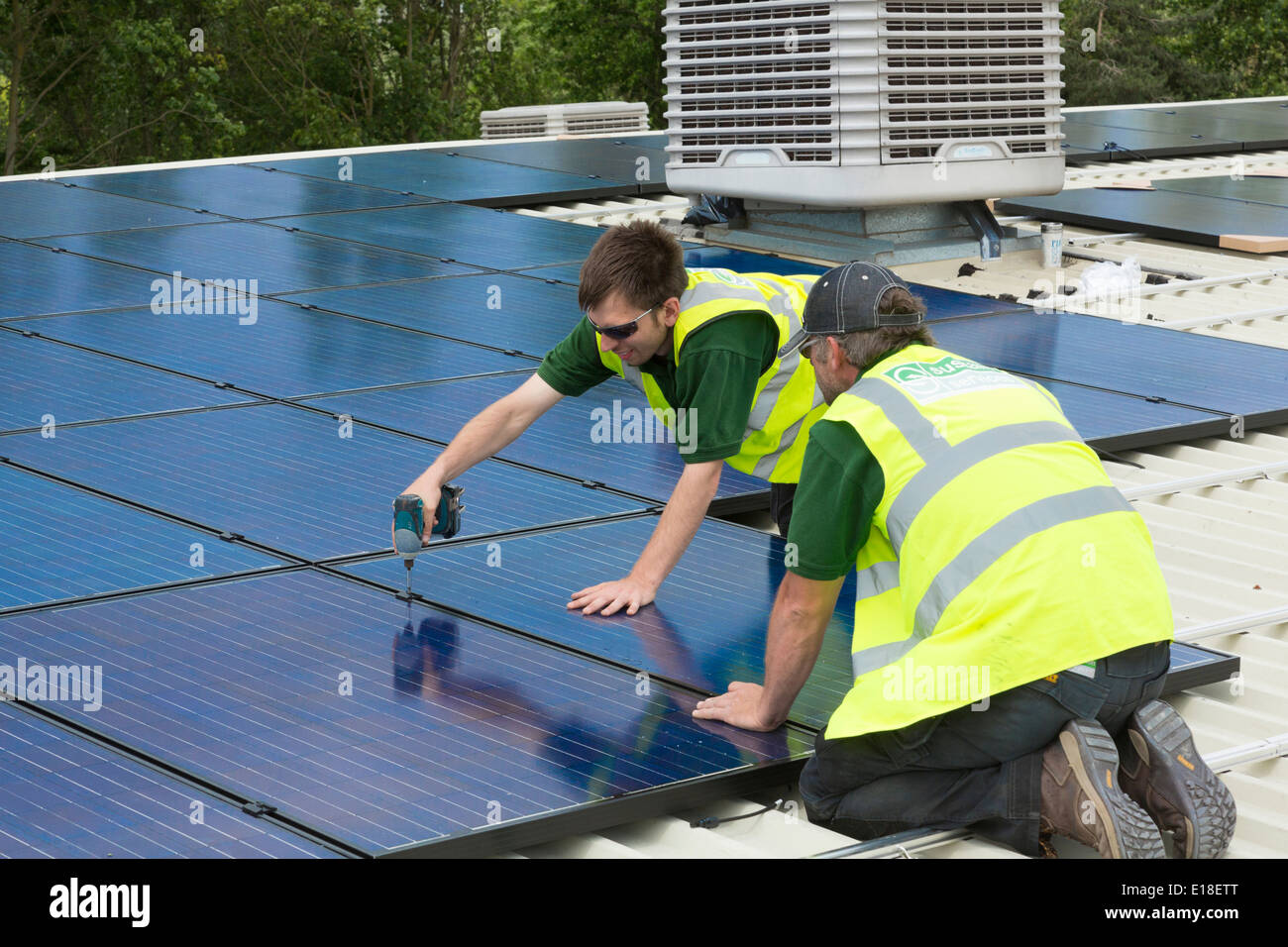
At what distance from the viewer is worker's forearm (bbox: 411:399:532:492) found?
586 centimetres

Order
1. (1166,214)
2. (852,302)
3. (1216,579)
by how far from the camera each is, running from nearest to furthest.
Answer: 1. (852,302)
2. (1216,579)
3. (1166,214)

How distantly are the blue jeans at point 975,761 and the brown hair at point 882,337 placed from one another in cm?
98

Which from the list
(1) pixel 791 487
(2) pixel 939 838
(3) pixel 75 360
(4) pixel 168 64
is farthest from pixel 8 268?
(4) pixel 168 64

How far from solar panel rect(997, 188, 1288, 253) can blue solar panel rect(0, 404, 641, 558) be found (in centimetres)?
785

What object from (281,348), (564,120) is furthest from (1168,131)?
(281,348)

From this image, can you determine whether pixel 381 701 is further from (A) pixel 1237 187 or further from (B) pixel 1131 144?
(B) pixel 1131 144

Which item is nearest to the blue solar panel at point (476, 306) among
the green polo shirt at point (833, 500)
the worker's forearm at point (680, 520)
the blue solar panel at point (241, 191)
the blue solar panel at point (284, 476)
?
the blue solar panel at point (284, 476)

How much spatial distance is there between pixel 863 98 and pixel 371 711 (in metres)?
7.98

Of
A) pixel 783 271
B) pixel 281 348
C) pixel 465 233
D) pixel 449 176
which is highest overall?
pixel 449 176

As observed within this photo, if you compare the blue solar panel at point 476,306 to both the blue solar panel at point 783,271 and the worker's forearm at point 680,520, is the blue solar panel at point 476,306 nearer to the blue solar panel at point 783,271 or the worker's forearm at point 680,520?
the blue solar panel at point 783,271

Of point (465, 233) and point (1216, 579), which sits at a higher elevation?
point (465, 233)

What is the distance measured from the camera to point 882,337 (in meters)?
4.56

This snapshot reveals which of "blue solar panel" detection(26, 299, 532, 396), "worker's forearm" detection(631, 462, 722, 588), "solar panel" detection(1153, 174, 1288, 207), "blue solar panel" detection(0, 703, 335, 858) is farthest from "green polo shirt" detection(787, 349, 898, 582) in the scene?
"solar panel" detection(1153, 174, 1288, 207)
